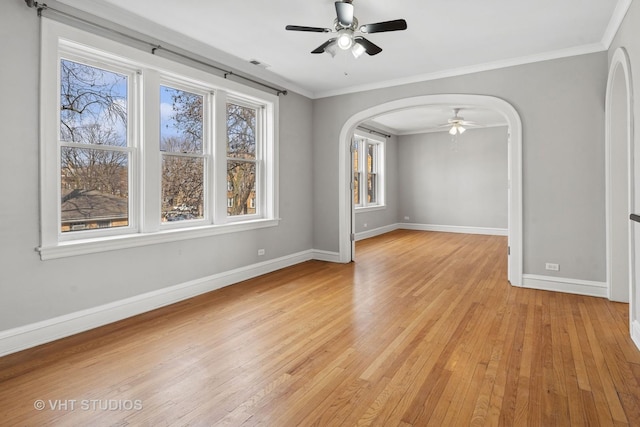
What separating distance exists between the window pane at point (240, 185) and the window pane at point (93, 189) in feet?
4.71

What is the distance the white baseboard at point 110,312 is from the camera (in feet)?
8.87

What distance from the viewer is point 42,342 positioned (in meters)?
2.81

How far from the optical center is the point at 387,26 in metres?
2.87

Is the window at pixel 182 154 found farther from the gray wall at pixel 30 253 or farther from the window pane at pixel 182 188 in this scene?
the gray wall at pixel 30 253

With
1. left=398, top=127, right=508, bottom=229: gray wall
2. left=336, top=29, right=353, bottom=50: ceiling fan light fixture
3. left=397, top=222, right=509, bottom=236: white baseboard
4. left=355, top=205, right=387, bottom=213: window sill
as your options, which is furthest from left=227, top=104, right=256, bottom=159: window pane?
left=397, top=222, right=509, bottom=236: white baseboard

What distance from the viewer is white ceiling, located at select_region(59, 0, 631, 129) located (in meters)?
3.14

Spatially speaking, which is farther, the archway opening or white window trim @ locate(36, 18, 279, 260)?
the archway opening

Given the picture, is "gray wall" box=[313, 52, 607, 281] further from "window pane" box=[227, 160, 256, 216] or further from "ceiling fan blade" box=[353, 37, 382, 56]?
"window pane" box=[227, 160, 256, 216]

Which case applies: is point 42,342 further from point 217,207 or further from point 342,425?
point 342,425

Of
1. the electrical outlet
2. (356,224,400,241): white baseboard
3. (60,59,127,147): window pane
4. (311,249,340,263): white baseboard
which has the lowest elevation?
(311,249,340,263): white baseboard

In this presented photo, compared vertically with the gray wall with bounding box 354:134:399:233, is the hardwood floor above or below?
below

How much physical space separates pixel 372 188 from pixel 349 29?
645 cm

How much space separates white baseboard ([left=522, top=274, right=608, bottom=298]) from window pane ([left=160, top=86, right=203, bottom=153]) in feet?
14.4

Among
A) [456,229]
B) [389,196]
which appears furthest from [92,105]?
[456,229]
